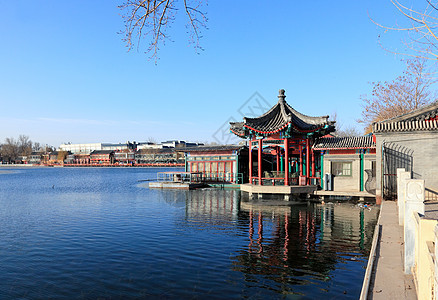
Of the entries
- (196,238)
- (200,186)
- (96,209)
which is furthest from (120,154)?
(196,238)

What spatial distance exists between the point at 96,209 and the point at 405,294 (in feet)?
64.2

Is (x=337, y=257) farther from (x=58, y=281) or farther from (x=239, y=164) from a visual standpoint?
(x=239, y=164)

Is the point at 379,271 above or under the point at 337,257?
above

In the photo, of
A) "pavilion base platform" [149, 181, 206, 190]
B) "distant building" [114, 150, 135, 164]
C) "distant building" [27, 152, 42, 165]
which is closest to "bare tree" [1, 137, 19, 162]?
"distant building" [27, 152, 42, 165]

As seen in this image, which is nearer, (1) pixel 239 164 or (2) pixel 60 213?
(2) pixel 60 213

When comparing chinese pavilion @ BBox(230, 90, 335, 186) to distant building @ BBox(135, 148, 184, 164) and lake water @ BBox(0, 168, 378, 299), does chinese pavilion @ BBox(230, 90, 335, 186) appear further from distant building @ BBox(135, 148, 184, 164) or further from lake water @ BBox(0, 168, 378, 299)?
distant building @ BBox(135, 148, 184, 164)

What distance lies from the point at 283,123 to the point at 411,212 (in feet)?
54.5

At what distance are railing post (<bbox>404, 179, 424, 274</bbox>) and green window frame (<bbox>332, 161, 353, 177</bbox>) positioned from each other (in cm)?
1782

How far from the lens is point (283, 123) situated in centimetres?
2327

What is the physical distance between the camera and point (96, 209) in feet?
71.4

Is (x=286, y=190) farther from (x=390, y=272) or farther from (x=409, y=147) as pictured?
(x=390, y=272)

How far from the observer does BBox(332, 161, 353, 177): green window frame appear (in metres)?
24.8

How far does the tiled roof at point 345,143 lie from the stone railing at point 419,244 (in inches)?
681

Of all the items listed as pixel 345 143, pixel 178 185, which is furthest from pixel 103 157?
pixel 345 143
